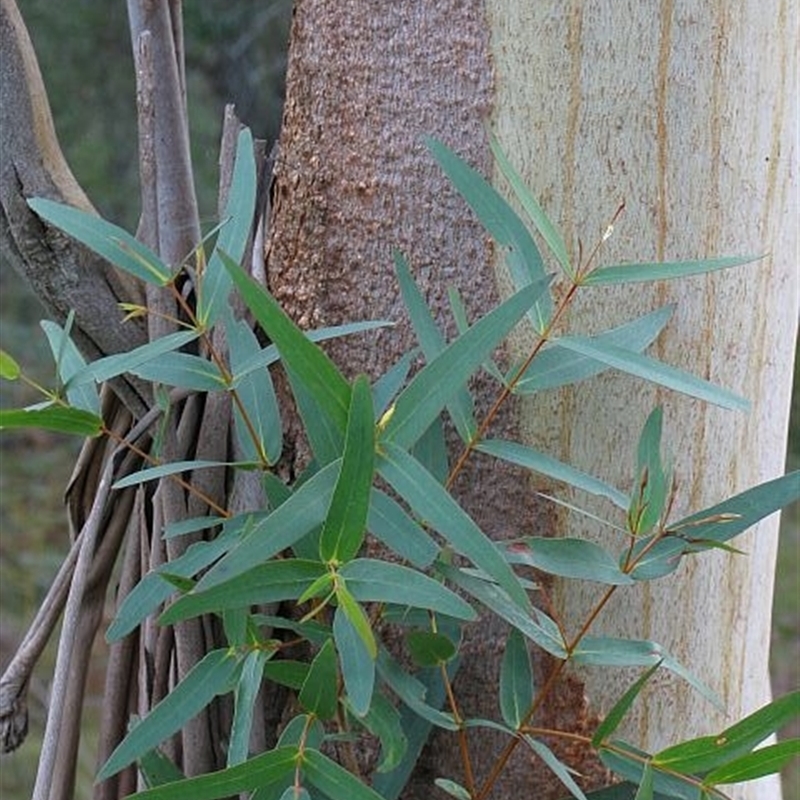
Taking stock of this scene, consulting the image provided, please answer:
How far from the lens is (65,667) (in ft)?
1.95

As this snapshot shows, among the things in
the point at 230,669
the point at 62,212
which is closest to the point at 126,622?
the point at 230,669

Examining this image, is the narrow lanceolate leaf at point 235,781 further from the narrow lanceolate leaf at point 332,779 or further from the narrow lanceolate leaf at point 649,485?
the narrow lanceolate leaf at point 649,485

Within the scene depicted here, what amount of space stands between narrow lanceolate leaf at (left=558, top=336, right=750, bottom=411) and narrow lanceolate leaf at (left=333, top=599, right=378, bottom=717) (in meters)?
0.13

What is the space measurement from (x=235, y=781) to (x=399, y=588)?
0.09 m

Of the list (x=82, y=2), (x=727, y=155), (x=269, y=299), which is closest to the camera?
(x=269, y=299)

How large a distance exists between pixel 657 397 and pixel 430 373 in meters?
0.15

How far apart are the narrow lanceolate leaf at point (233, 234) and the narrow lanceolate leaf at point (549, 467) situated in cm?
11

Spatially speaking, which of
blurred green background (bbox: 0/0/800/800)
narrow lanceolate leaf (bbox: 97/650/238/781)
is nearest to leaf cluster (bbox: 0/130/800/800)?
narrow lanceolate leaf (bbox: 97/650/238/781)

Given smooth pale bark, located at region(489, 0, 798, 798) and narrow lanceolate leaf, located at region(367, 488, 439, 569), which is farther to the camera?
smooth pale bark, located at region(489, 0, 798, 798)

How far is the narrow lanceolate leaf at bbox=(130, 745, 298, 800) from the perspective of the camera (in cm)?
44

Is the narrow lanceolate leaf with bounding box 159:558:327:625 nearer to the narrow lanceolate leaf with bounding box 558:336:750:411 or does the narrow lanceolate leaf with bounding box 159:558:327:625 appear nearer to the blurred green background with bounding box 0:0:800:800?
the narrow lanceolate leaf with bounding box 558:336:750:411

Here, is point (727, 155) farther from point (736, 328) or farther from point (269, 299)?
point (269, 299)

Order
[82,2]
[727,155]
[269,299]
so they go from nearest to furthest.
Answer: [269,299] < [727,155] < [82,2]

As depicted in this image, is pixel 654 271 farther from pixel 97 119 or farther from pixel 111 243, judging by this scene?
pixel 97 119
